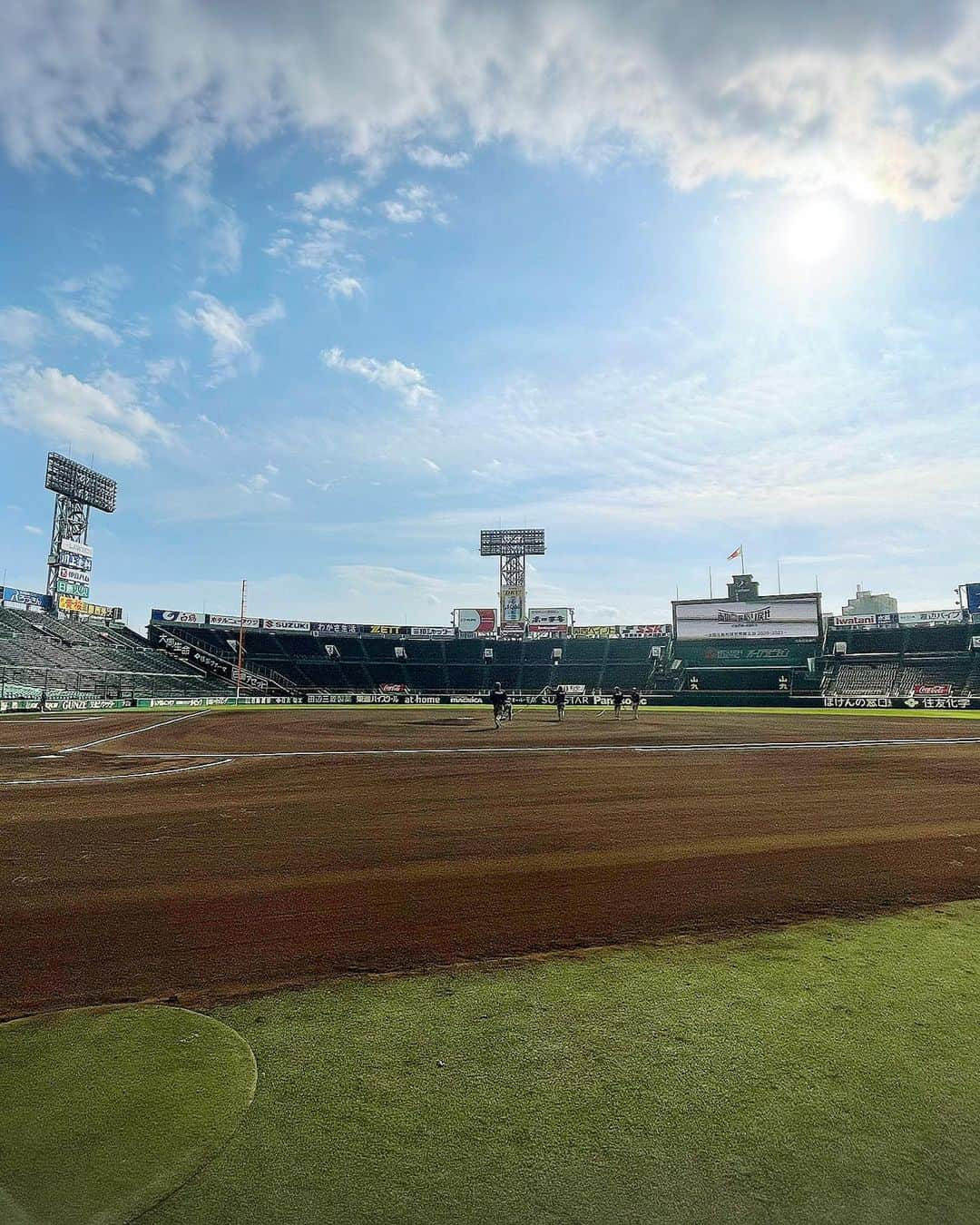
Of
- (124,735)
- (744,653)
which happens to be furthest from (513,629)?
(124,735)

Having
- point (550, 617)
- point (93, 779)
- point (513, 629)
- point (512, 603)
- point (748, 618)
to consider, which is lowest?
point (93, 779)

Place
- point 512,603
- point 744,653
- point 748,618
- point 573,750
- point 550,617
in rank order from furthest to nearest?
point 512,603
point 550,617
point 748,618
point 744,653
point 573,750

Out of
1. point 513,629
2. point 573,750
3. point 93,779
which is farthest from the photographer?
point 513,629

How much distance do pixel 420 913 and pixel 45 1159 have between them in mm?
2858

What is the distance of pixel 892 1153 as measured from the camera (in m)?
2.31

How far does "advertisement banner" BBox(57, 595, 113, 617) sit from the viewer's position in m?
62.4

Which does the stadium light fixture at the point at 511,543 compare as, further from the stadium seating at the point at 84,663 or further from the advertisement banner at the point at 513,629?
the stadium seating at the point at 84,663

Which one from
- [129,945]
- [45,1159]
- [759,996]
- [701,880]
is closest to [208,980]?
[129,945]

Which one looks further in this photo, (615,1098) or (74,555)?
(74,555)

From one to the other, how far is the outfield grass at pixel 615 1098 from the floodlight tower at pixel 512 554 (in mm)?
82198

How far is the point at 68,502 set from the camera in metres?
66.1

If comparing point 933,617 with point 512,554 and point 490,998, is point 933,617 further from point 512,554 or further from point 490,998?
point 490,998

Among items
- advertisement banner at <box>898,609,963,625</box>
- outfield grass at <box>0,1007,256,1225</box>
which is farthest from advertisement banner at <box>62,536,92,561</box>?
advertisement banner at <box>898,609,963,625</box>

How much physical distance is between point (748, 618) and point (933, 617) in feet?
57.2
